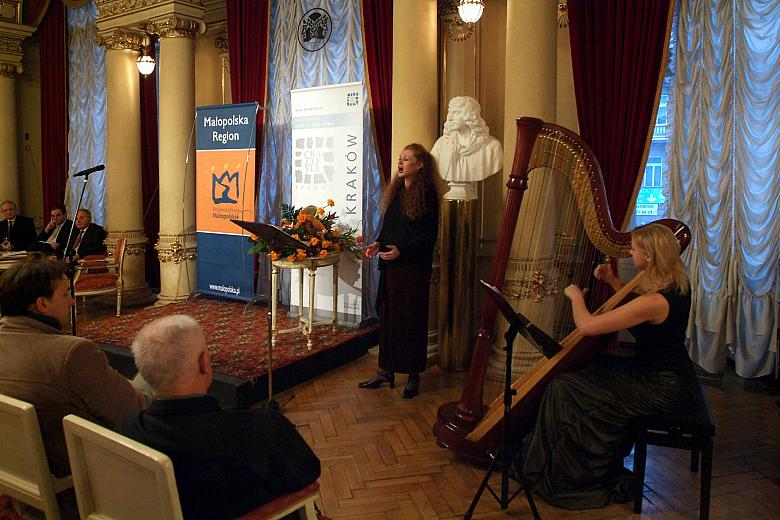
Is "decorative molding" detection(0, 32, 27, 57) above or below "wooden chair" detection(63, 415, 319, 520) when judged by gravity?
above

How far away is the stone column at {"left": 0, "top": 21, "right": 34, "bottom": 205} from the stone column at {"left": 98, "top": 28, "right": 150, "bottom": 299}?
7.07 ft

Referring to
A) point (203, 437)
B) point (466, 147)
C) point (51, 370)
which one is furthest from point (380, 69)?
point (203, 437)

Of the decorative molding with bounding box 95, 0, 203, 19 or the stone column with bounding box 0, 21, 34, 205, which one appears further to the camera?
the stone column with bounding box 0, 21, 34, 205

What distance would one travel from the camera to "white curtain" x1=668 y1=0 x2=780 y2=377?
13.2 feet

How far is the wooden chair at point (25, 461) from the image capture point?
1.72 m

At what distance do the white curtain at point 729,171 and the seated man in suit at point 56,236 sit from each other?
5822mm

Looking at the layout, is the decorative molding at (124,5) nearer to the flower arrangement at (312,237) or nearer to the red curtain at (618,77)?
the flower arrangement at (312,237)

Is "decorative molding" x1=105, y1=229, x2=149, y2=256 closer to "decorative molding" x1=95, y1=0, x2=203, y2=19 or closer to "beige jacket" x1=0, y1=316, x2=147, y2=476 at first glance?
"decorative molding" x1=95, y1=0, x2=203, y2=19

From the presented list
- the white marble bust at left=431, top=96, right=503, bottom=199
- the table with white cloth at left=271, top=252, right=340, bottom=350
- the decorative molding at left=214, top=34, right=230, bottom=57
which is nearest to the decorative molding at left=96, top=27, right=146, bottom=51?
the decorative molding at left=214, top=34, right=230, bottom=57

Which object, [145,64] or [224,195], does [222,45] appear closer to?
[145,64]

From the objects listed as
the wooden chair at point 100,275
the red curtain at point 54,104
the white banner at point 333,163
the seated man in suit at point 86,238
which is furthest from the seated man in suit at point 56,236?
the white banner at point 333,163

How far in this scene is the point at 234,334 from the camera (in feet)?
16.9

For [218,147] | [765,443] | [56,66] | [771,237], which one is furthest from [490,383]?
[56,66]

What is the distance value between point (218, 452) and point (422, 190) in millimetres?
2661
